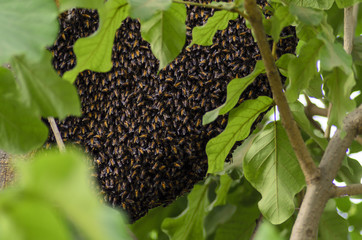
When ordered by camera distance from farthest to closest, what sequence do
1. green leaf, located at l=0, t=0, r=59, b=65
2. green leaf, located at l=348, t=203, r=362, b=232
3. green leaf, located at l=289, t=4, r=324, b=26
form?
green leaf, located at l=348, t=203, r=362, b=232, green leaf, located at l=289, t=4, r=324, b=26, green leaf, located at l=0, t=0, r=59, b=65

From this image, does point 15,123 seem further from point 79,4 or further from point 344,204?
point 344,204

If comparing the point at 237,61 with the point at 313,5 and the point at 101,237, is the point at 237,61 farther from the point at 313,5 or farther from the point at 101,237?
the point at 101,237

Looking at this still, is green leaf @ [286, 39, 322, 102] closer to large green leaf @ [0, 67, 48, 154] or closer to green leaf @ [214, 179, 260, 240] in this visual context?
large green leaf @ [0, 67, 48, 154]

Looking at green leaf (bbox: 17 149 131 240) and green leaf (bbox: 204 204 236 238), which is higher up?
green leaf (bbox: 17 149 131 240)

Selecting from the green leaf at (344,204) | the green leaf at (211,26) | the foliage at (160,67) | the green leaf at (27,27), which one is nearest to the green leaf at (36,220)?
the foliage at (160,67)

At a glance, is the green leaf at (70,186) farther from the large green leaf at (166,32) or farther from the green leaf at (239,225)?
the green leaf at (239,225)

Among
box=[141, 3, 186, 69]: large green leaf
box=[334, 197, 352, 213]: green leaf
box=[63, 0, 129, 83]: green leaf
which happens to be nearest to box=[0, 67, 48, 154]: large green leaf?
box=[63, 0, 129, 83]: green leaf

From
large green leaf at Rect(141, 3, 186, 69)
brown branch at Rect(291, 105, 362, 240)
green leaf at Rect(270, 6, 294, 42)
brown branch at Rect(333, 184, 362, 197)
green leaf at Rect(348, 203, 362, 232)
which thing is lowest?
green leaf at Rect(348, 203, 362, 232)

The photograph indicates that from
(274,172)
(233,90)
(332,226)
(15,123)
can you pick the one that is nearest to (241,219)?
(332,226)
